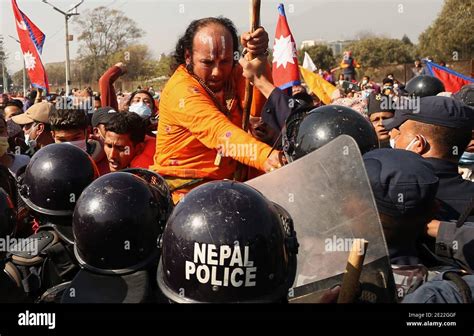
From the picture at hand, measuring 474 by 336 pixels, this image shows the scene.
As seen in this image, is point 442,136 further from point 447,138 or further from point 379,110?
point 379,110

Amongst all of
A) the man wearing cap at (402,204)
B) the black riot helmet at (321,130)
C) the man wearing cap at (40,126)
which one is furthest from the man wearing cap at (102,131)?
the man wearing cap at (402,204)

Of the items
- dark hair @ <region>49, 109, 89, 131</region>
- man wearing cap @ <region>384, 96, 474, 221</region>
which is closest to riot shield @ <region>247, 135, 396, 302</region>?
man wearing cap @ <region>384, 96, 474, 221</region>

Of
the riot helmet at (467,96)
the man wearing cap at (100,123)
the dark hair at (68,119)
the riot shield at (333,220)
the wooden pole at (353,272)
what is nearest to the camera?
the wooden pole at (353,272)

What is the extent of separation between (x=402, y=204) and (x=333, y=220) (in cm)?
→ 32

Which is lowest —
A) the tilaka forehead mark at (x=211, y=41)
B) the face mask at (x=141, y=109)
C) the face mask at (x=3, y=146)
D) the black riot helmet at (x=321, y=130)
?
the face mask at (x=3, y=146)

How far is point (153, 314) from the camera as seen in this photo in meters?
2.26

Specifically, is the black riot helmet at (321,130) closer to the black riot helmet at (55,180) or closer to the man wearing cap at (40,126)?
the black riot helmet at (55,180)

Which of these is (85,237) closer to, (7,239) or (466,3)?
(7,239)

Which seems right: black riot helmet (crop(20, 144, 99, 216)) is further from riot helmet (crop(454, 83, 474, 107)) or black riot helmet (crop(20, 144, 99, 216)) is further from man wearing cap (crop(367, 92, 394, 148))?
riot helmet (crop(454, 83, 474, 107))

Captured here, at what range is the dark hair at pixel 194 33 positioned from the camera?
345cm

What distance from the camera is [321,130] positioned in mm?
2848

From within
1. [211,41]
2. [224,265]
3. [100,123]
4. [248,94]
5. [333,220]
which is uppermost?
[211,41]

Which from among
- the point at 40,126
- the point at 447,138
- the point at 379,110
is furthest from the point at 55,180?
the point at 379,110

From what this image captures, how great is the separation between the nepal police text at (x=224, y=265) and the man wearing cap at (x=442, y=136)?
1.44 metres
